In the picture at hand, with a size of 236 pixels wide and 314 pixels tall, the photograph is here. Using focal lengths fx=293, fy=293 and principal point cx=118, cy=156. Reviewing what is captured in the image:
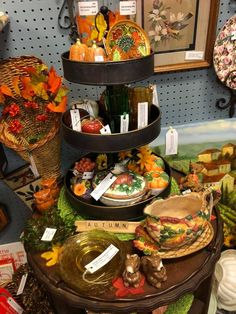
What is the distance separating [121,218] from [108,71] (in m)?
0.45

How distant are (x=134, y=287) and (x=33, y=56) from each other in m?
0.79

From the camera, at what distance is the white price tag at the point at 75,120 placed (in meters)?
0.87

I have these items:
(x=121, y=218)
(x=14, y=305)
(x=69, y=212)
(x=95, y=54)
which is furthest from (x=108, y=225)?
(x=14, y=305)

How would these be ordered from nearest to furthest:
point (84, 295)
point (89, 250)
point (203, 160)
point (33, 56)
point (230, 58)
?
point (84, 295), point (89, 250), point (33, 56), point (230, 58), point (203, 160)

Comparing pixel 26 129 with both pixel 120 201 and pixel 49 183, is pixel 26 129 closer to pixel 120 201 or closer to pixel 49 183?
pixel 49 183

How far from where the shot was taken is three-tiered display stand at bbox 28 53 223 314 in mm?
733

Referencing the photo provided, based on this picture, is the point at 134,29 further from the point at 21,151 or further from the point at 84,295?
the point at 84,295

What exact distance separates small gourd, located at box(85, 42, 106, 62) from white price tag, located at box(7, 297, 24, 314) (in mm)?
1035

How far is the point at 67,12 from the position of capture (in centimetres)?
102

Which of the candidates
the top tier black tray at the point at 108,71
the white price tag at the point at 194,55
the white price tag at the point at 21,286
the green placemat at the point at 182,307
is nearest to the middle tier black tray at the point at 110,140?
the top tier black tray at the point at 108,71

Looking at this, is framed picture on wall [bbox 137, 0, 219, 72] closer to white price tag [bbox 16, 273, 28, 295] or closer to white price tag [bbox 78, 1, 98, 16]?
white price tag [bbox 78, 1, 98, 16]

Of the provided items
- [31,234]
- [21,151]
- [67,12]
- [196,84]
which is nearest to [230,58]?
[196,84]

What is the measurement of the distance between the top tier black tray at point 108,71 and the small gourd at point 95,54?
55 millimetres

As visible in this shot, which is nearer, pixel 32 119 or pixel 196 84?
pixel 32 119
